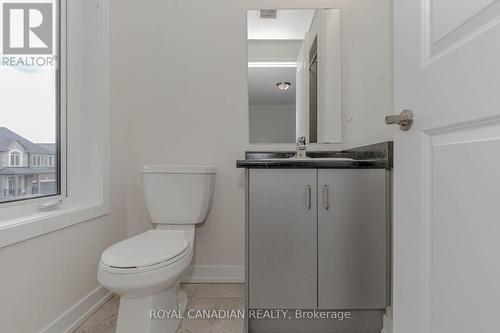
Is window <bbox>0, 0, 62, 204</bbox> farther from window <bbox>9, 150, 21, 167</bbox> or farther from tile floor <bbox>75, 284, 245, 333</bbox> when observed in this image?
tile floor <bbox>75, 284, 245, 333</bbox>

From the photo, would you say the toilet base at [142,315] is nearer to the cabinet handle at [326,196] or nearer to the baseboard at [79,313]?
the baseboard at [79,313]

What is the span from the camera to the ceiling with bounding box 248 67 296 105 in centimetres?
194

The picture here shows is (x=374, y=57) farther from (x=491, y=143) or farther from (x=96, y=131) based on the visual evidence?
(x=96, y=131)

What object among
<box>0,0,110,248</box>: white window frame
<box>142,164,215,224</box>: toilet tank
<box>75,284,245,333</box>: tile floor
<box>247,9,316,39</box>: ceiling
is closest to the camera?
<box>75,284,245,333</box>: tile floor

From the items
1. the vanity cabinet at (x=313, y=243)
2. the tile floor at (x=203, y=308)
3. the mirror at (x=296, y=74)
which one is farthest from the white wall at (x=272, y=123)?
the tile floor at (x=203, y=308)

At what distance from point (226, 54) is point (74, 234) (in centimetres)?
144

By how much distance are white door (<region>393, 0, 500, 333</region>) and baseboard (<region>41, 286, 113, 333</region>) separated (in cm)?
143

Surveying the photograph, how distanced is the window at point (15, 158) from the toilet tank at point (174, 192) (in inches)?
23.0

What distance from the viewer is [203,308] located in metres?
1.61

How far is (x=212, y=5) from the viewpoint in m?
1.93

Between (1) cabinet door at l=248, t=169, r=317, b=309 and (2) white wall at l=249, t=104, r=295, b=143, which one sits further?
(2) white wall at l=249, t=104, r=295, b=143

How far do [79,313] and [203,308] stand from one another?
64 cm

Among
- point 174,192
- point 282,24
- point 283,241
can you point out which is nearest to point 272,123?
point 282,24

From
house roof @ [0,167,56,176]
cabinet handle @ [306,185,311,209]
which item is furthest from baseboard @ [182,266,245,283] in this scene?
house roof @ [0,167,56,176]
